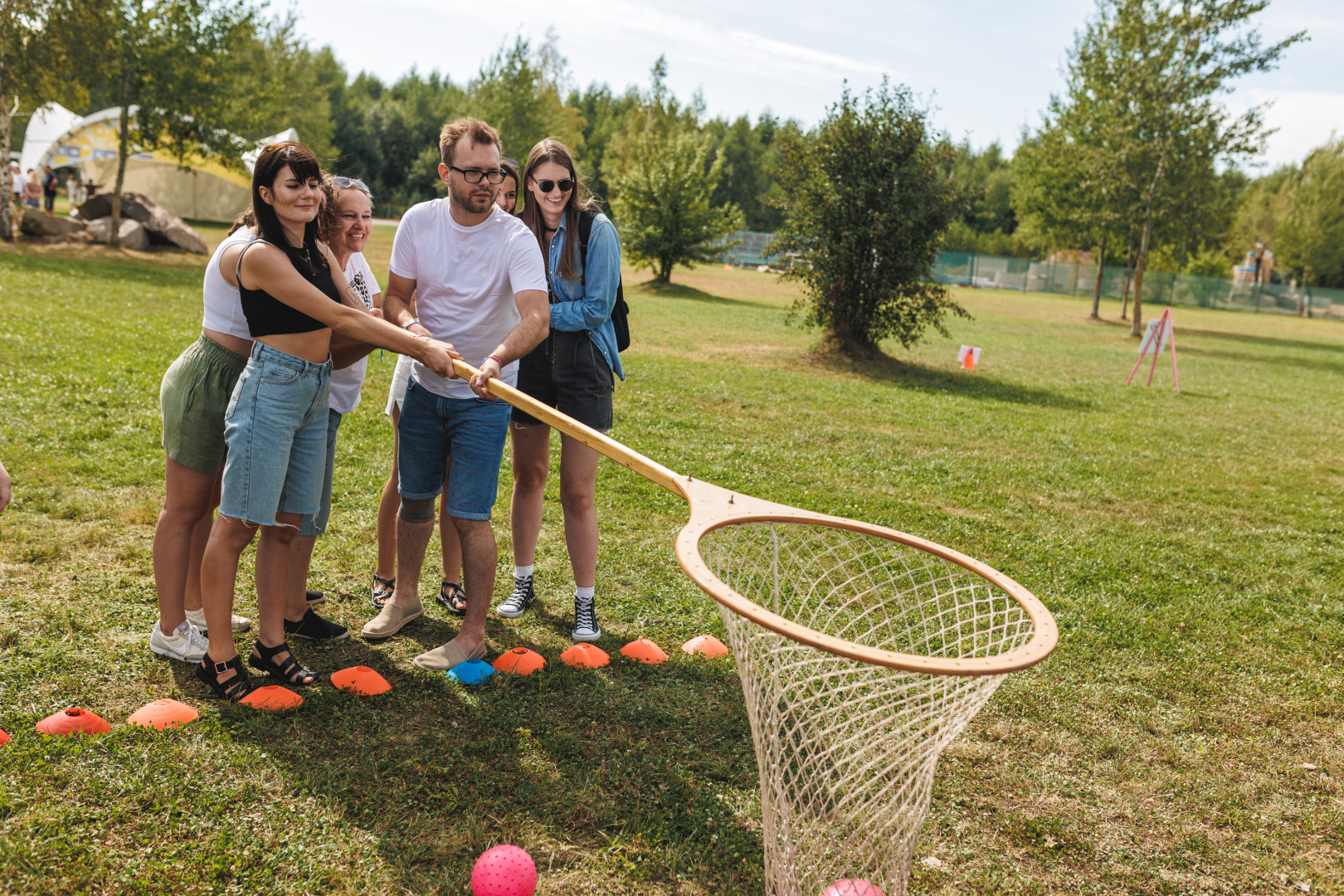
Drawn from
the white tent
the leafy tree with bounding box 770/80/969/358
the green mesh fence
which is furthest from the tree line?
the green mesh fence

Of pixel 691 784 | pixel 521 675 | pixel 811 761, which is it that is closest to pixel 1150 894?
pixel 811 761

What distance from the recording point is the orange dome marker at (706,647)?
4.10 meters

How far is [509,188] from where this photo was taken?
160 inches

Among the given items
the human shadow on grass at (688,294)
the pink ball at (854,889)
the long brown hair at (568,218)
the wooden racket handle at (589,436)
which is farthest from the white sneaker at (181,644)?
the human shadow on grass at (688,294)

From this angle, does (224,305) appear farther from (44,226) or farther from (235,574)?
(44,226)

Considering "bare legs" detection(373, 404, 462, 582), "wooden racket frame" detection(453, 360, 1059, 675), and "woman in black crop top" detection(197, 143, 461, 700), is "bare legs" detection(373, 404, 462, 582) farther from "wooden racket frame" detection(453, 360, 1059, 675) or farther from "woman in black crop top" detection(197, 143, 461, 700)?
"wooden racket frame" detection(453, 360, 1059, 675)

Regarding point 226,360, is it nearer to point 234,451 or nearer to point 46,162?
point 234,451

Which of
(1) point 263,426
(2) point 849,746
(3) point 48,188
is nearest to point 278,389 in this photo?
(1) point 263,426

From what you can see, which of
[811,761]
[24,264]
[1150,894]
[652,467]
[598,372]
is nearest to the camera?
[811,761]

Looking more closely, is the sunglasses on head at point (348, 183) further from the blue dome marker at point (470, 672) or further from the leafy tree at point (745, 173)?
the leafy tree at point (745, 173)

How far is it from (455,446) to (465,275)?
2.29 ft

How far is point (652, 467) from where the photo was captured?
116 inches

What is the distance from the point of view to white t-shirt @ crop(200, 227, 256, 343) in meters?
3.26

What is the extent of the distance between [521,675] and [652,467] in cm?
130
